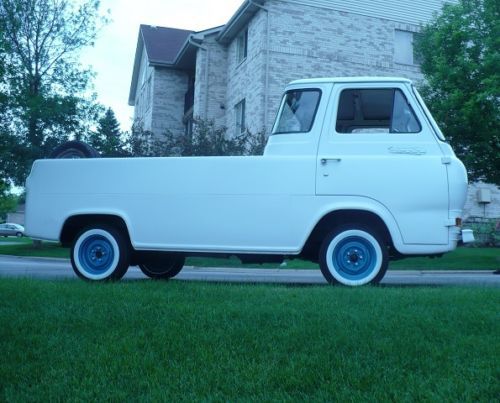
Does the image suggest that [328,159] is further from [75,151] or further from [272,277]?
[272,277]

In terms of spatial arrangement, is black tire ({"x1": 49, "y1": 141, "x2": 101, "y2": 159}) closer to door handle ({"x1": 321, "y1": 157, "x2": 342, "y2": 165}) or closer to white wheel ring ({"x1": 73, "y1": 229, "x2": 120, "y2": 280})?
white wheel ring ({"x1": 73, "y1": 229, "x2": 120, "y2": 280})

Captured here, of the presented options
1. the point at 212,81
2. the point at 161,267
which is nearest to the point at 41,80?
the point at 212,81

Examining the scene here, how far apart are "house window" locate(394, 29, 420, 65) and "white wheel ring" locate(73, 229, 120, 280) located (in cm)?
1748

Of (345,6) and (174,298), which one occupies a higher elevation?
(345,6)

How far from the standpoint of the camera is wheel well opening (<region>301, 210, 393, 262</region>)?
6613mm

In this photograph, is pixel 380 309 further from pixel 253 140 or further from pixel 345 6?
pixel 345 6

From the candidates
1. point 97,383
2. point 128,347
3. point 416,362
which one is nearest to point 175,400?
point 97,383

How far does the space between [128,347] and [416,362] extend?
1.83 meters

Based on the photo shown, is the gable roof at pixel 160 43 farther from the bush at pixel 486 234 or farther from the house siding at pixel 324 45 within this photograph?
the bush at pixel 486 234

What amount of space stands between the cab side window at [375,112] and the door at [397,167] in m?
0.01

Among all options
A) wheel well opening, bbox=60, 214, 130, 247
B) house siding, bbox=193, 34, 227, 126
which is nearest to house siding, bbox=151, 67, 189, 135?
house siding, bbox=193, 34, 227, 126

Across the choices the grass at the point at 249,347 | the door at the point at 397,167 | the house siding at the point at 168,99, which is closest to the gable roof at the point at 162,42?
the house siding at the point at 168,99

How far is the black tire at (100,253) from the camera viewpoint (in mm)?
7176

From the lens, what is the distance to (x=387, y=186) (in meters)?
6.41
